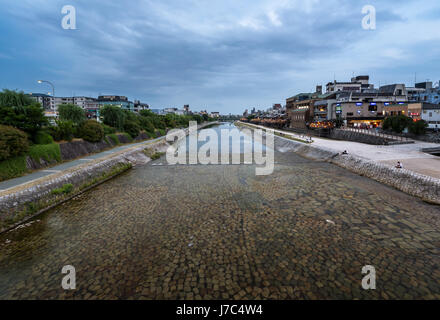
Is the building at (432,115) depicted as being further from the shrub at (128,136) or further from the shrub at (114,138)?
the shrub at (114,138)

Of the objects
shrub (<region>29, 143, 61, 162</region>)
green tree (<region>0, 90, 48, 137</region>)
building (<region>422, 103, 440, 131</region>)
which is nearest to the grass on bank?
shrub (<region>29, 143, 61, 162</region>)

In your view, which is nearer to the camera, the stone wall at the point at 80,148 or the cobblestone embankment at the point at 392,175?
the cobblestone embankment at the point at 392,175

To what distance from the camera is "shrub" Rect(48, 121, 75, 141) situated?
23823 mm

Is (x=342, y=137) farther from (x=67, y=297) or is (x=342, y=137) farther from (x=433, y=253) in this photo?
(x=67, y=297)

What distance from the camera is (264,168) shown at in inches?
985

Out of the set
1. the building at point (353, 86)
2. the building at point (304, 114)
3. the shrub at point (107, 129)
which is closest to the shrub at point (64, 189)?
the shrub at point (107, 129)

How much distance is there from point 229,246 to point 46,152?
21.2m

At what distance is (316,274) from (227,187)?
10852mm

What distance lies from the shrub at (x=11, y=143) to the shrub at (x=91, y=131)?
10806 mm

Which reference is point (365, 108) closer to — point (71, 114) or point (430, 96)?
point (430, 96)

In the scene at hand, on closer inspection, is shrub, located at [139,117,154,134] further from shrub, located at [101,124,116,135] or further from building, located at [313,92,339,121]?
building, located at [313,92,339,121]

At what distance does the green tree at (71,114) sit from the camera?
30.4 metres

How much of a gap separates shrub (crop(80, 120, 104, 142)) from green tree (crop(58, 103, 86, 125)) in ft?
7.05
